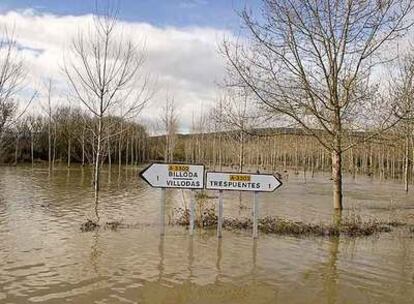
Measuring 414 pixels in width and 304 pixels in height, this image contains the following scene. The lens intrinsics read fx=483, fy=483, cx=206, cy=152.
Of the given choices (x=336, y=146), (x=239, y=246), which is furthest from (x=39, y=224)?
(x=336, y=146)

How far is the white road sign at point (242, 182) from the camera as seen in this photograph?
417 inches

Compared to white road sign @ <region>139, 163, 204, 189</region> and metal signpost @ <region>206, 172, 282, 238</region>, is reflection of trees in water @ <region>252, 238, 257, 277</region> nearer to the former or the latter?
metal signpost @ <region>206, 172, 282, 238</region>

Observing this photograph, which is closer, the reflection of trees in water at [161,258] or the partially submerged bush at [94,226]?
the reflection of trees in water at [161,258]

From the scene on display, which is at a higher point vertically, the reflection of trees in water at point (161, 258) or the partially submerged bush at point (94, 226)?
the partially submerged bush at point (94, 226)

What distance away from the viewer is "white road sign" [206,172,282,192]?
34.8 ft

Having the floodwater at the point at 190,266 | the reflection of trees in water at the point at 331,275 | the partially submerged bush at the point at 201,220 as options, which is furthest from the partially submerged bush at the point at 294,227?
the reflection of trees in water at the point at 331,275

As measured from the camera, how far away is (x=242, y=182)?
34.8 ft

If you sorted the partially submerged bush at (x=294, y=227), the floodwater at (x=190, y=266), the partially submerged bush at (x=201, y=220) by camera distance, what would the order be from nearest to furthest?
the floodwater at (x=190, y=266)
the partially submerged bush at (x=294, y=227)
the partially submerged bush at (x=201, y=220)

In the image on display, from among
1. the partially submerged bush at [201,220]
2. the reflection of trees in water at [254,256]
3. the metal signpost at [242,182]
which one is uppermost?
the metal signpost at [242,182]

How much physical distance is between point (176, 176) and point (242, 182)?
1455 millimetres

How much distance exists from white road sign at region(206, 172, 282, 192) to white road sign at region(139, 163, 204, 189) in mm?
271

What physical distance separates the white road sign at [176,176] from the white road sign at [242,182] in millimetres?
271

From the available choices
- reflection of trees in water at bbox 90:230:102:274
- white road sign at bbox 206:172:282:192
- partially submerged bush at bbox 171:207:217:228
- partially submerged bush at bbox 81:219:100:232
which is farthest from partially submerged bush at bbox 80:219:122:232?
white road sign at bbox 206:172:282:192

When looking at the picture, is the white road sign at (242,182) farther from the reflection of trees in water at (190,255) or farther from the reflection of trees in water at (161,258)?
the reflection of trees in water at (161,258)
